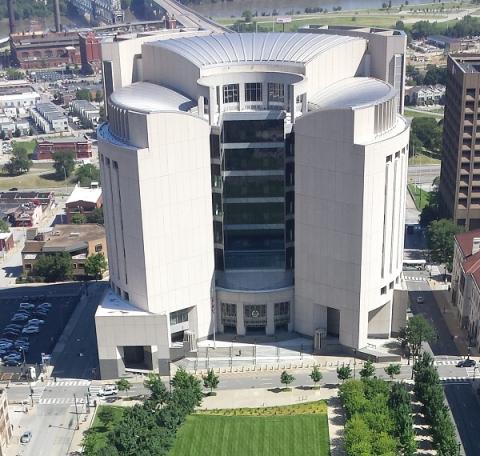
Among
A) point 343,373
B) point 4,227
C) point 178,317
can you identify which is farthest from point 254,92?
point 4,227

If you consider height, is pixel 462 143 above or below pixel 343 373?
above

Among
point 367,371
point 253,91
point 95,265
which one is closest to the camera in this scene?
point 367,371

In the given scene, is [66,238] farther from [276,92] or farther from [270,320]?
[276,92]

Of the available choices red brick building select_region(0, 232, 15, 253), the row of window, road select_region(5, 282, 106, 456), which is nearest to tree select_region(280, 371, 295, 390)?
road select_region(5, 282, 106, 456)

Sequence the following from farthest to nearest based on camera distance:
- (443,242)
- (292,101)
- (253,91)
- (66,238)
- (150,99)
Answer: (66,238)
(443,242)
(253,91)
(150,99)
(292,101)

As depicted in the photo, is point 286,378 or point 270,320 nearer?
point 286,378

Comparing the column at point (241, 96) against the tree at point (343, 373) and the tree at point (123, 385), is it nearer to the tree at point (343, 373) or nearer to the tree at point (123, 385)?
the tree at point (343, 373)
